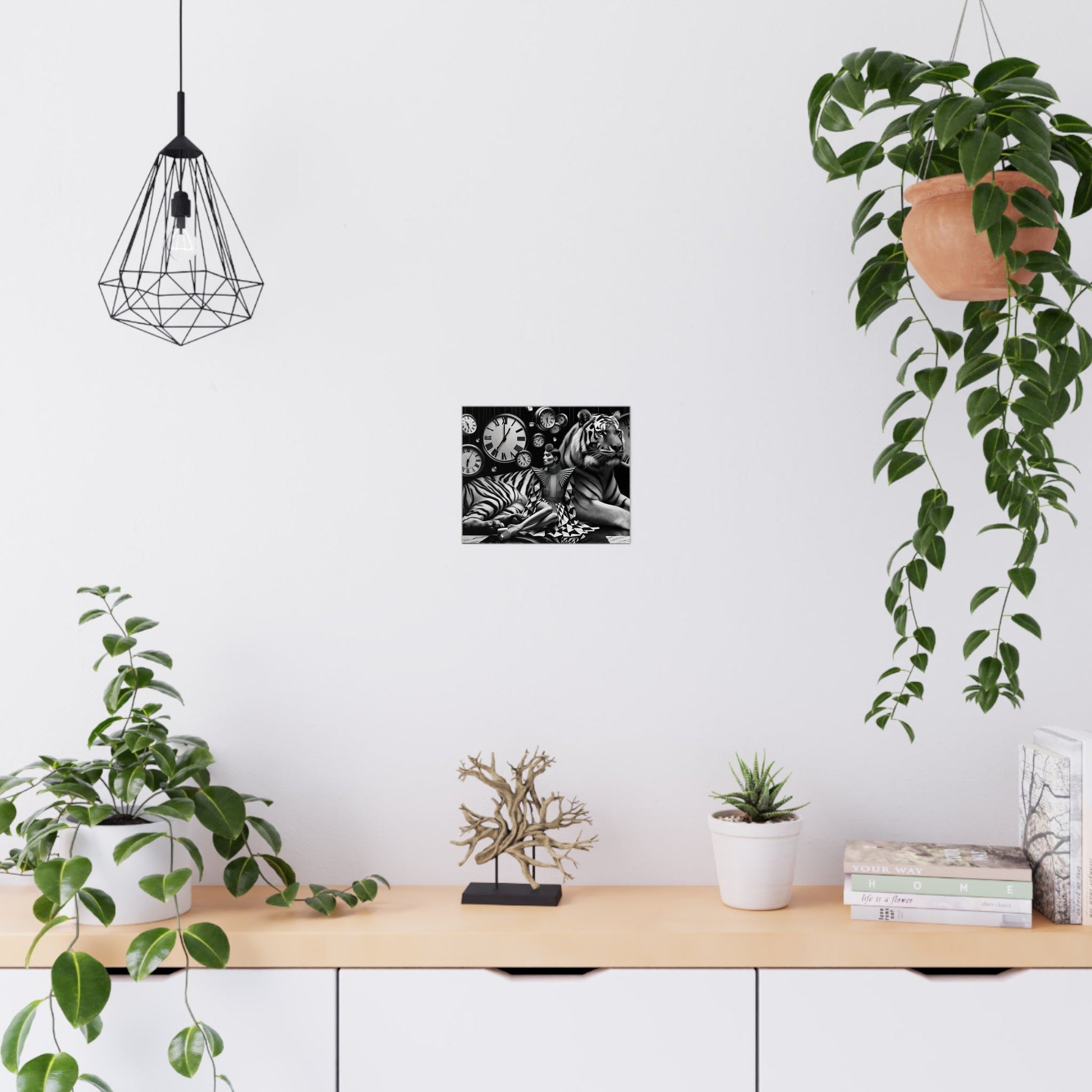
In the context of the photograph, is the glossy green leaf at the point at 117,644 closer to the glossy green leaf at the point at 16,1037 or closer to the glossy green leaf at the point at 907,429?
the glossy green leaf at the point at 16,1037

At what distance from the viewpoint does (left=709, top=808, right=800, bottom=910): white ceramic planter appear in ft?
5.19

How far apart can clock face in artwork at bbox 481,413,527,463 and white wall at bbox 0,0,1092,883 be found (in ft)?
0.15

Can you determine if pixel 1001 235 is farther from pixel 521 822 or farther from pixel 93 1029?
pixel 93 1029

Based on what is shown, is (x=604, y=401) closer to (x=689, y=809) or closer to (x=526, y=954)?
(x=689, y=809)

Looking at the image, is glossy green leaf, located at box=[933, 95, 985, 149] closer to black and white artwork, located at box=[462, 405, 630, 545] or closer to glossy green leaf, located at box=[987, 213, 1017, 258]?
glossy green leaf, located at box=[987, 213, 1017, 258]

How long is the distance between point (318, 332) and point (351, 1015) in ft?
3.70

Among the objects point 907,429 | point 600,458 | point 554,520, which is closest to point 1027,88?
point 907,429

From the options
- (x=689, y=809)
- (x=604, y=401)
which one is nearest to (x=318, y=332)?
(x=604, y=401)

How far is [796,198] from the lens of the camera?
1.80 meters

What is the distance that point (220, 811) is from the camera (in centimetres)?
155

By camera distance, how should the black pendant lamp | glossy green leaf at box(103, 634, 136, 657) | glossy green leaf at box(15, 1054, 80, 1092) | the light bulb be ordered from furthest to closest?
the black pendant lamp
the light bulb
glossy green leaf at box(103, 634, 136, 657)
glossy green leaf at box(15, 1054, 80, 1092)

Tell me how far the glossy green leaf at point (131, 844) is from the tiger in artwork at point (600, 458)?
0.87 m

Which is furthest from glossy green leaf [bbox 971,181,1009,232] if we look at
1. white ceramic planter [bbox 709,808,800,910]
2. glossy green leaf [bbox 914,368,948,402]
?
white ceramic planter [bbox 709,808,800,910]

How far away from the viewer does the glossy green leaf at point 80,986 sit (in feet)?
4.41
